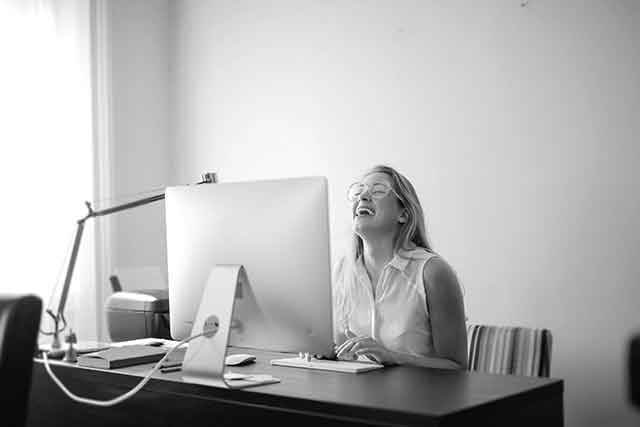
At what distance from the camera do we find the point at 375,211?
2.50 m

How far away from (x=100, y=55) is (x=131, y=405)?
Result: 7.94 ft

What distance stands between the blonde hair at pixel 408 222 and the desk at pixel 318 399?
56cm

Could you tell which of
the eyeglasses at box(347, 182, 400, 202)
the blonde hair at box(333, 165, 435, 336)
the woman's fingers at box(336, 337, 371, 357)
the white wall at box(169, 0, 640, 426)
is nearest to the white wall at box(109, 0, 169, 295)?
the white wall at box(169, 0, 640, 426)

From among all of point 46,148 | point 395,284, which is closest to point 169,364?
point 395,284

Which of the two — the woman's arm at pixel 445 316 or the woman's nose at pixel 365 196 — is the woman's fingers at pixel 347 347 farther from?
the woman's nose at pixel 365 196

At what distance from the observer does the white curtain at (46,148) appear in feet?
11.6

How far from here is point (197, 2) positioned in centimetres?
424

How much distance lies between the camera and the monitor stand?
187 centimetres

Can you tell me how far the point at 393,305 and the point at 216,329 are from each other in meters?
0.73

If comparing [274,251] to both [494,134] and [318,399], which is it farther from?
[494,134]

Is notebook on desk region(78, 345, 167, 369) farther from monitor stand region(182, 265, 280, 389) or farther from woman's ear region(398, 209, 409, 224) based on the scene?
woman's ear region(398, 209, 409, 224)

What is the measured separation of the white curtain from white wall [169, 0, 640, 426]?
76 cm

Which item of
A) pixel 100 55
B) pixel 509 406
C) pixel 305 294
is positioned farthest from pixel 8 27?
pixel 509 406

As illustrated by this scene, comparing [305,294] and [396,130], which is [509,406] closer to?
[305,294]
